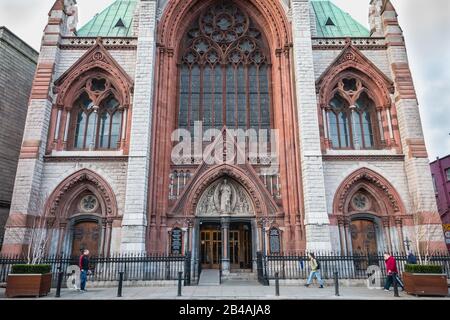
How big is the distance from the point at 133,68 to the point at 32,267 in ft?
43.7

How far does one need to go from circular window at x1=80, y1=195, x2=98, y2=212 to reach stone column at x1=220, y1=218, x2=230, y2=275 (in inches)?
304

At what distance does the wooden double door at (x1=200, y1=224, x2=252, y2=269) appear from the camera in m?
18.3

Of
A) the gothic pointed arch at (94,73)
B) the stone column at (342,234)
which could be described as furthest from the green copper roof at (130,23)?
the stone column at (342,234)

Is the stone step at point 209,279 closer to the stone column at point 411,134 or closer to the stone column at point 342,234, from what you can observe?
the stone column at point 342,234

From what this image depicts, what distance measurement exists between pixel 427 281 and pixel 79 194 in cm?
1778

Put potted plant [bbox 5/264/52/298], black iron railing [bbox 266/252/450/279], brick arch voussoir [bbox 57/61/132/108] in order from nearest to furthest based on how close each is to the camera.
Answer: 1. potted plant [bbox 5/264/52/298]
2. black iron railing [bbox 266/252/450/279]
3. brick arch voussoir [bbox 57/61/132/108]

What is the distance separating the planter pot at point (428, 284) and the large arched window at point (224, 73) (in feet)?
40.1

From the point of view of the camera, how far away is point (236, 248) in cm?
1867

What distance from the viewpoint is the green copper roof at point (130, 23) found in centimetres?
2331

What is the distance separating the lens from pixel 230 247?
1864 cm

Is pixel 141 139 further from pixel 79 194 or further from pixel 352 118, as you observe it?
pixel 352 118

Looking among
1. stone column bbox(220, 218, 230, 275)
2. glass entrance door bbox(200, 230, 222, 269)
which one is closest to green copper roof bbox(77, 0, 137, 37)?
stone column bbox(220, 218, 230, 275)

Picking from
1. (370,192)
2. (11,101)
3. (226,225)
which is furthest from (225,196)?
(11,101)

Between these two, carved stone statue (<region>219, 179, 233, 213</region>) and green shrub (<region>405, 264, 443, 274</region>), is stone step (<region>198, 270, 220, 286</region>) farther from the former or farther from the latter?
green shrub (<region>405, 264, 443, 274</region>)
